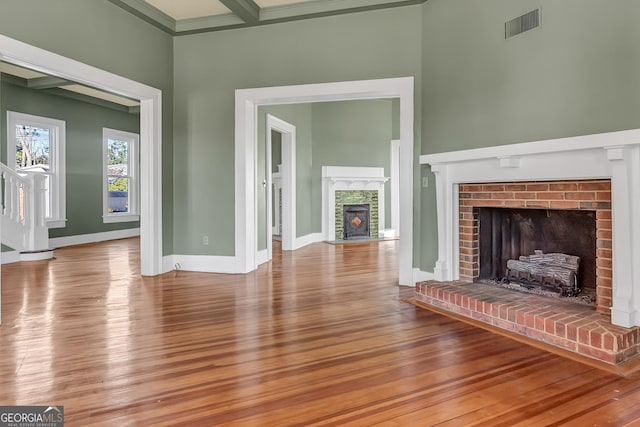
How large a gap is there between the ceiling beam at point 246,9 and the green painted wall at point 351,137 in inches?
141

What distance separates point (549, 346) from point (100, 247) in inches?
293

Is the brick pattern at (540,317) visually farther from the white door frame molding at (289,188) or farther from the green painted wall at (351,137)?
the green painted wall at (351,137)

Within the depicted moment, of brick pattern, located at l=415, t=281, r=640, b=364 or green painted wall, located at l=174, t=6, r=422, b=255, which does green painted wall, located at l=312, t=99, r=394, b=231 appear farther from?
brick pattern, located at l=415, t=281, r=640, b=364

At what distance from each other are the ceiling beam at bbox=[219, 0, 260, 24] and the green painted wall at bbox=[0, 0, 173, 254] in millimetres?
1048

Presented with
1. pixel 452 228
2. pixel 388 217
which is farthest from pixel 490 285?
pixel 388 217

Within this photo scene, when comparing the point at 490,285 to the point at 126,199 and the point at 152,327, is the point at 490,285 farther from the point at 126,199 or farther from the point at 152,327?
the point at 126,199

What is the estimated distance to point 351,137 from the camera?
849 centimetres

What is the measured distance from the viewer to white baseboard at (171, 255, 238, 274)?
16.1 ft

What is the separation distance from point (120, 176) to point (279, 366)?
27.2 feet

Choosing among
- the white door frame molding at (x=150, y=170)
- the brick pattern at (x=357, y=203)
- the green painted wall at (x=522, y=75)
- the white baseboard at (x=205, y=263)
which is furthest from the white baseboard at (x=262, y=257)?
the brick pattern at (x=357, y=203)

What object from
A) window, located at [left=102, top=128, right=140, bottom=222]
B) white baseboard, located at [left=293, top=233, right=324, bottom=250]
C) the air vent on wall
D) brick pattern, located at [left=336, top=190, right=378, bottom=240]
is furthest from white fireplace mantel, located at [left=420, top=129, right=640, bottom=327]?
window, located at [left=102, top=128, right=140, bottom=222]

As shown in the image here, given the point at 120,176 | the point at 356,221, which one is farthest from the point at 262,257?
the point at 120,176

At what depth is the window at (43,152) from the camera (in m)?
6.69

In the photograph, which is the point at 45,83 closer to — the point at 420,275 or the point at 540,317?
the point at 420,275
